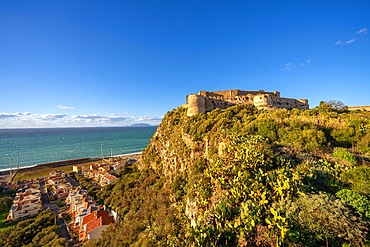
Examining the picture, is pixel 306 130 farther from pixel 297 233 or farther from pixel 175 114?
pixel 175 114

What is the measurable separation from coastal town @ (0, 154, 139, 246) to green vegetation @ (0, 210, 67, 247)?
7.30ft

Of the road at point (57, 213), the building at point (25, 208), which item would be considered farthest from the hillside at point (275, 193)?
the building at point (25, 208)

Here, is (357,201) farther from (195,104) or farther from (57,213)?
(57,213)

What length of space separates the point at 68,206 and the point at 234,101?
40586 millimetres

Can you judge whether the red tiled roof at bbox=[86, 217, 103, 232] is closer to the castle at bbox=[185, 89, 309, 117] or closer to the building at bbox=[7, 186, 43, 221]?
the building at bbox=[7, 186, 43, 221]

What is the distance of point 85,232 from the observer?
22406 millimetres

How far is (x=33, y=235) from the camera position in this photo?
73.8ft

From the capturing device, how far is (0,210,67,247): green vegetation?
1984 centimetres

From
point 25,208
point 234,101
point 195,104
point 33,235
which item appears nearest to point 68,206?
point 25,208

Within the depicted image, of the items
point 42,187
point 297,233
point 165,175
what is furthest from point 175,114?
point 42,187

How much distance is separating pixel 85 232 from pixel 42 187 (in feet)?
98.4

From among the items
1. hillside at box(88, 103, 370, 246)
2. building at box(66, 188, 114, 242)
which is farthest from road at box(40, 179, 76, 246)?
hillside at box(88, 103, 370, 246)

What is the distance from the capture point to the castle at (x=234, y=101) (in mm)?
32062

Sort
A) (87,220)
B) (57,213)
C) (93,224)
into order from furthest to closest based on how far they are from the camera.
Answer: (57,213) < (87,220) < (93,224)
